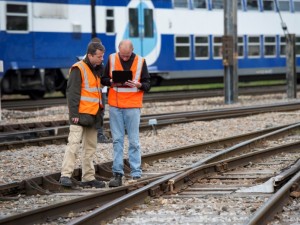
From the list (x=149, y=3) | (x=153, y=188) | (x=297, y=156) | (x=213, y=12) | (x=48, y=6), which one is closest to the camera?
(x=153, y=188)

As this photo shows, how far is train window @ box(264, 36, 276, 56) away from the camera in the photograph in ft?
109

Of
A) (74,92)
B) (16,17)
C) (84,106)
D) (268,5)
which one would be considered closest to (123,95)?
(84,106)

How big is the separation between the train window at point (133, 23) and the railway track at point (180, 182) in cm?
1376

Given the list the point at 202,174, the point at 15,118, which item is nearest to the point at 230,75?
the point at 15,118

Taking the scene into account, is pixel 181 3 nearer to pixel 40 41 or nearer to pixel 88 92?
pixel 40 41

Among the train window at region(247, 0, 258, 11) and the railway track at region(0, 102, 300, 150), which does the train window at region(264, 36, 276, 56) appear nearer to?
the train window at region(247, 0, 258, 11)

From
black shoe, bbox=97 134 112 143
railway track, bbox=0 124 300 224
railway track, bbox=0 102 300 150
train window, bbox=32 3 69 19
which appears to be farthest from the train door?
railway track, bbox=0 124 300 224

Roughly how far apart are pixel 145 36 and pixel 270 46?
700 cm

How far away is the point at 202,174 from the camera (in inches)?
417

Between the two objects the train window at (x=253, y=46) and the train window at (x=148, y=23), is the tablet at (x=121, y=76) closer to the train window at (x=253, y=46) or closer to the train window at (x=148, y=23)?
the train window at (x=148, y=23)

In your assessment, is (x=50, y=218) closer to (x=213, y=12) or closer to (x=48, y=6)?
(x=48, y=6)

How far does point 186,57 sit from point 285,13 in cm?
621

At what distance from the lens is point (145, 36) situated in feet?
94.0

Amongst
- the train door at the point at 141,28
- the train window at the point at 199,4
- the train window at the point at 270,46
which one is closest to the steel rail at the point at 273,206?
the train door at the point at 141,28
